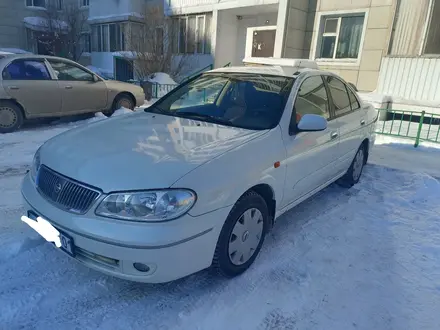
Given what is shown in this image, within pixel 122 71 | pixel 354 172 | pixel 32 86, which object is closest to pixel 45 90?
pixel 32 86

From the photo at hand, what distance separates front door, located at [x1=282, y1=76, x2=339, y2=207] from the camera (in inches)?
115

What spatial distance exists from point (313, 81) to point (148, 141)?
1985 mm

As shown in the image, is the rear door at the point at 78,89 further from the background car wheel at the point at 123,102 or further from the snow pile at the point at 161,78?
the snow pile at the point at 161,78

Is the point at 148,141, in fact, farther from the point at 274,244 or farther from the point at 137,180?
the point at 274,244

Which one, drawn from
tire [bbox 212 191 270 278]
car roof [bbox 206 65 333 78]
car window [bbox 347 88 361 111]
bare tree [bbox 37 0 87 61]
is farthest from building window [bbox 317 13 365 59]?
bare tree [bbox 37 0 87 61]

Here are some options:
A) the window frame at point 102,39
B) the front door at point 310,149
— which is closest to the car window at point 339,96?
the front door at point 310,149

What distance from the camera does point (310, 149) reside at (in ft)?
10.3

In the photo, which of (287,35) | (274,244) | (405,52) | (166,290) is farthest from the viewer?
(287,35)

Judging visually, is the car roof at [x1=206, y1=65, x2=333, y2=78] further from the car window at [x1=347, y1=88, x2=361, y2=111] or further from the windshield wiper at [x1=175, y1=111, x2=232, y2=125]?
the windshield wiper at [x1=175, y1=111, x2=232, y2=125]

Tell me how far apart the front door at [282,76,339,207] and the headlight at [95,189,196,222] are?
1204mm

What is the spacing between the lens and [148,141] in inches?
99.7

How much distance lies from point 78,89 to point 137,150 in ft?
18.6

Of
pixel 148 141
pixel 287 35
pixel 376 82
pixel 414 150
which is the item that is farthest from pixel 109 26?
pixel 148 141

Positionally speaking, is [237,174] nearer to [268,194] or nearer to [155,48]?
[268,194]
